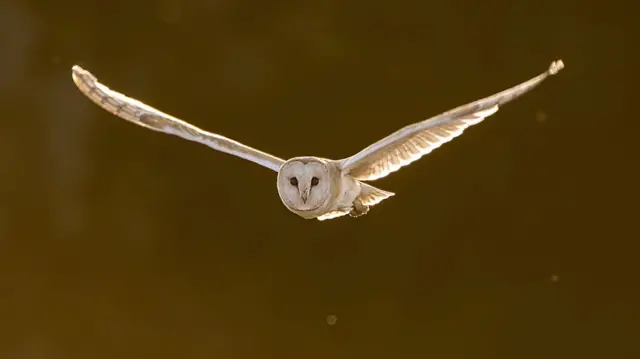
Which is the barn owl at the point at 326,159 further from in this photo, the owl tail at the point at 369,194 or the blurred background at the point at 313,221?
the blurred background at the point at 313,221

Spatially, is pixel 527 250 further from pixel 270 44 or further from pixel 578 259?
pixel 270 44

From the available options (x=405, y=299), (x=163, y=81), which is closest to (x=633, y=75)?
(x=405, y=299)

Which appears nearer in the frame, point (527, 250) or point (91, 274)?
point (527, 250)

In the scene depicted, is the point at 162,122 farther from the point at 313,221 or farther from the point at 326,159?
the point at 313,221

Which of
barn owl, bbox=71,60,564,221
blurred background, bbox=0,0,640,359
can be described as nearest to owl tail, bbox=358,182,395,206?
barn owl, bbox=71,60,564,221

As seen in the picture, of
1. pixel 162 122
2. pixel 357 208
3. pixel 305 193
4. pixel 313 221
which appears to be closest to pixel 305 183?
pixel 305 193

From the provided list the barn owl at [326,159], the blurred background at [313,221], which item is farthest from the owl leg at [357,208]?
the blurred background at [313,221]

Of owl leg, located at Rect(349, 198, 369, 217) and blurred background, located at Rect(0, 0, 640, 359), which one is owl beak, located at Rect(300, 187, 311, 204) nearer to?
owl leg, located at Rect(349, 198, 369, 217)
